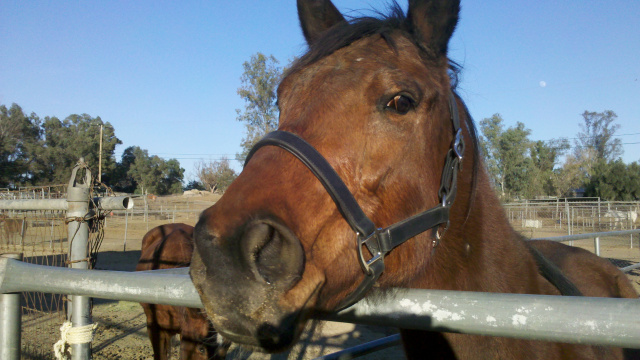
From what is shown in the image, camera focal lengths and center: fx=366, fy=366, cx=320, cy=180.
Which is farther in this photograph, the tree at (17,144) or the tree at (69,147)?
the tree at (69,147)

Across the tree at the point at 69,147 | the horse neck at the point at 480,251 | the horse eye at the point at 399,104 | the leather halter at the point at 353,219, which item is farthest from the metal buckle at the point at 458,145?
the tree at the point at 69,147

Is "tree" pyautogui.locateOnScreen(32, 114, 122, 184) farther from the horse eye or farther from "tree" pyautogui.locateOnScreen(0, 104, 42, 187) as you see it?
the horse eye

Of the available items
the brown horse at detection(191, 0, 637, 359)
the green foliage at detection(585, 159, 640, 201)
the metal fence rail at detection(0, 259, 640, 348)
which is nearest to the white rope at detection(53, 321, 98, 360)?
the metal fence rail at detection(0, 259, 640, 348)

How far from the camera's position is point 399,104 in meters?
1.55

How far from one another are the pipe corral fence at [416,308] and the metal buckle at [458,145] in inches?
29.6

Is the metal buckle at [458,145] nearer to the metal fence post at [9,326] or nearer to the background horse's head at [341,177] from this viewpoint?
the background horse's head at [341,177]

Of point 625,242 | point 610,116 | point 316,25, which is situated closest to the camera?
point 316,25

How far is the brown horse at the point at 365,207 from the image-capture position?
3.60 feet

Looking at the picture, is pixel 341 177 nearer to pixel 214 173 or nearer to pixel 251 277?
pixel 251 277

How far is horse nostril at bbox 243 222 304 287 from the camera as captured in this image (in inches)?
41.8

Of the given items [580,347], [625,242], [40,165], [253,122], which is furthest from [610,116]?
[40,165]

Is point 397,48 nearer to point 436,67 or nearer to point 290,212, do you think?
point 436,67

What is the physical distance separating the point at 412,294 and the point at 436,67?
1.20m

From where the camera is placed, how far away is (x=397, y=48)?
5.52 feet
